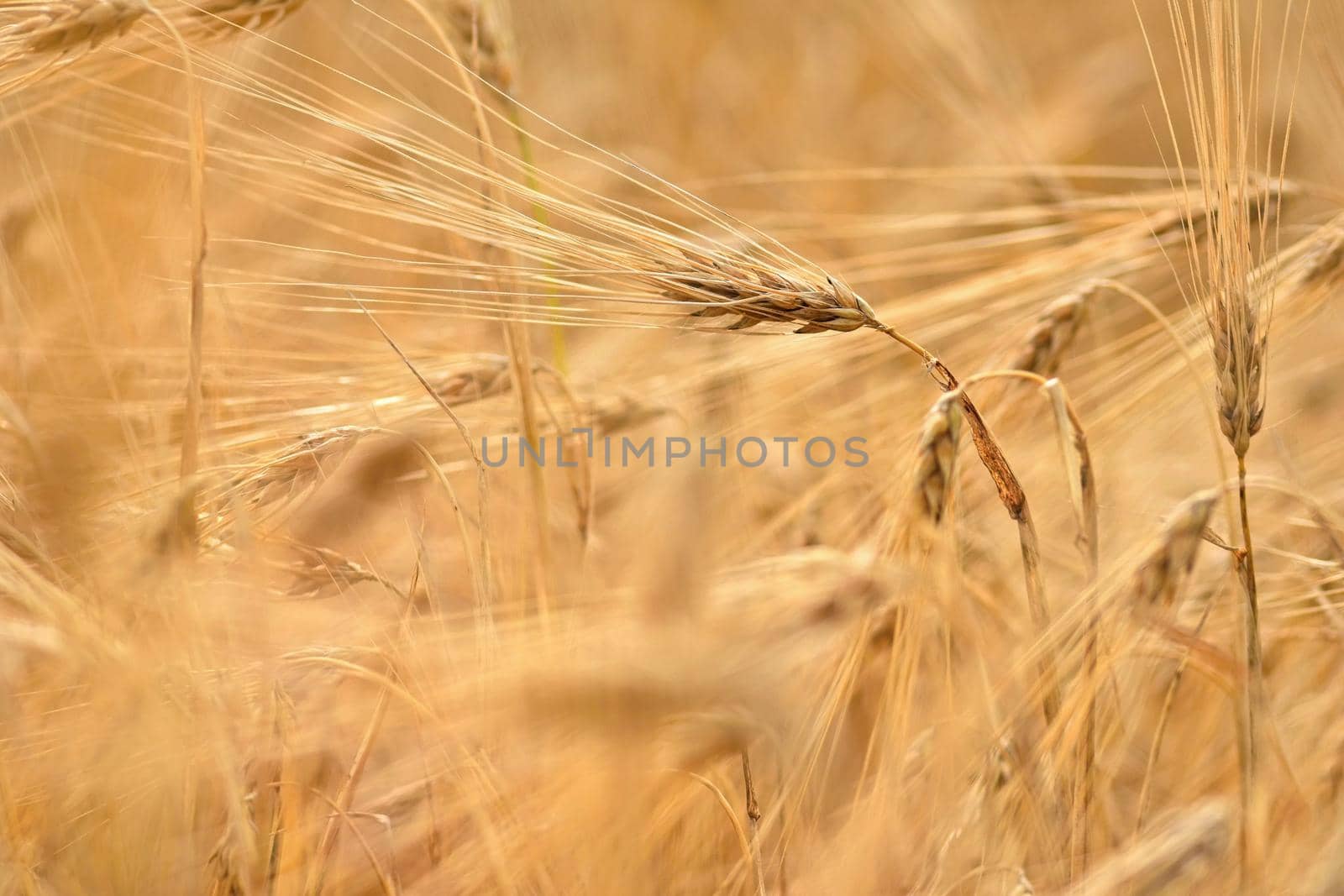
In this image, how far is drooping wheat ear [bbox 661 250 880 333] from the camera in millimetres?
549

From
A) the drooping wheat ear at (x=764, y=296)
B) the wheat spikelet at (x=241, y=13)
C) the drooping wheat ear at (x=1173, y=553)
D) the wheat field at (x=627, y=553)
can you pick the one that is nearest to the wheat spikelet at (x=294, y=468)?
the wheat field at (x=627, y=553)

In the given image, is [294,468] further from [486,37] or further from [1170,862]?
[1170,862]

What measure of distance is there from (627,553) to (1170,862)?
0.43 meters

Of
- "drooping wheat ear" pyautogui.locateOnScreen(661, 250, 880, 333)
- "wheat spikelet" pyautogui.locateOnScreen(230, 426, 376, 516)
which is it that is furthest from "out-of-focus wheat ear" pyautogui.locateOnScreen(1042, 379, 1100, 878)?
"wheat spikelet" pyautogui.locateOnScreen(230, 426, 376, 516)

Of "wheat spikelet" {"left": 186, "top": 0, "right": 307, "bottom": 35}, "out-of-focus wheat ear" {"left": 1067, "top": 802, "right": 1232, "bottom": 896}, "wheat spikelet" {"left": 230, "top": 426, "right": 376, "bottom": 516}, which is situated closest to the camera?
"out-of-focus wheat ear" {"left": 1067, "top": 802, "right": 1232, "bottom": 896}

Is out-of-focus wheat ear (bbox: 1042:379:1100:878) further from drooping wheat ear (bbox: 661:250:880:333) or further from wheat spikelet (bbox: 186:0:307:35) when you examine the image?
wheat spikelet (bbox: 186:0:307:35)

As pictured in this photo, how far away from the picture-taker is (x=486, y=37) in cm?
82

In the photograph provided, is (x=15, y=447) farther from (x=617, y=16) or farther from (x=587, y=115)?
(x=617, y=16)

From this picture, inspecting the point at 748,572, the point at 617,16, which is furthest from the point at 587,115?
the point at 748,572

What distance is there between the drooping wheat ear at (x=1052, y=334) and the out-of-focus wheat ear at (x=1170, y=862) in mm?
369

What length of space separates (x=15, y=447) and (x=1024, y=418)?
88cm

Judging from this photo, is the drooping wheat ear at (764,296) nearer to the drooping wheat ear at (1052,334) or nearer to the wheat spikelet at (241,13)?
the drooping wheat ear at (1052,334)

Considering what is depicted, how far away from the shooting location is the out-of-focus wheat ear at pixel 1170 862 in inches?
19.0

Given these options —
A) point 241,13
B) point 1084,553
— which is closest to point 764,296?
point 1084,553
